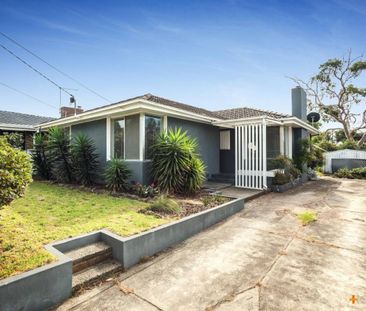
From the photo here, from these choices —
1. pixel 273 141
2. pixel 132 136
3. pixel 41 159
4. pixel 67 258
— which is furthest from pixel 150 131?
pixel 41 159

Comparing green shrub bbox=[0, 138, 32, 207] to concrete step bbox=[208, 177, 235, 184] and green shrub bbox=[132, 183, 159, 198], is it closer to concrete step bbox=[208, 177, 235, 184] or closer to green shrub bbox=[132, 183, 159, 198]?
green shrub bbox=[132, 183, 159, 198]

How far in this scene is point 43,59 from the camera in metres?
12.6

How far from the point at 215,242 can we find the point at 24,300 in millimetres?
2978

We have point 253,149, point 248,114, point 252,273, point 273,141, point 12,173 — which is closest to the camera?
point 12,173

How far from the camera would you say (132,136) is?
8.06m

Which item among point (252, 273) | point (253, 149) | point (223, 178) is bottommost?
point (252, 273)

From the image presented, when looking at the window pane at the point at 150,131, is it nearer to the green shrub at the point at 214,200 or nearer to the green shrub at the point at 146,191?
the green shrub at the point at 146,191

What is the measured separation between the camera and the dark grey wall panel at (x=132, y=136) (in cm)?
786

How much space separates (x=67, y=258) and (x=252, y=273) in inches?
96.8

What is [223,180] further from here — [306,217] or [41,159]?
[41,159]

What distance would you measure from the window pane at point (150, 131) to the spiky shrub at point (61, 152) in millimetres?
3892

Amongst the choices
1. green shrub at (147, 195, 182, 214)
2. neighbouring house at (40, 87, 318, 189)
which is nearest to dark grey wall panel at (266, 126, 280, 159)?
neighbouring house at (40, 87, 318, 189)

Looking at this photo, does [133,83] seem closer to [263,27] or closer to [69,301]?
[263,27]

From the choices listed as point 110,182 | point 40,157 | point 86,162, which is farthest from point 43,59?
point 110,182
